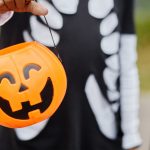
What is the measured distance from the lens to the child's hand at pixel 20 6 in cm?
119

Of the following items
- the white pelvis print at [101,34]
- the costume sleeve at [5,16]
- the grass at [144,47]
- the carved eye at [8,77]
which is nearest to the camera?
the carved eye at [8,77]

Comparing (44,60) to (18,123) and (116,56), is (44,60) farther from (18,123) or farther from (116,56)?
(116,56)

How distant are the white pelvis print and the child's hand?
0.26 metres

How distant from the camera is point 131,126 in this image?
164 centimetres

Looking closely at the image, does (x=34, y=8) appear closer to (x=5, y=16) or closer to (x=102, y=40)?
(x=5, y=16)

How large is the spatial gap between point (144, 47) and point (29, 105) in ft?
11.7

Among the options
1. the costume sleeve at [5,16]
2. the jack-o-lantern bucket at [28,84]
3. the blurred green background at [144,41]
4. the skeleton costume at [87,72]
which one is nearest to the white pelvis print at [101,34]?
the skeleton costume at [87,72]

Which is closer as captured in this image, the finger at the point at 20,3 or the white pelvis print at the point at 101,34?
the finger at the point at 20,3

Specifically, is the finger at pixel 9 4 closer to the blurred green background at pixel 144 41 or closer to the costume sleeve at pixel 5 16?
the costume sleeve at pixel 5 16

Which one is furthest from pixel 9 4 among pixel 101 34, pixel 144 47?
pixel 144 47

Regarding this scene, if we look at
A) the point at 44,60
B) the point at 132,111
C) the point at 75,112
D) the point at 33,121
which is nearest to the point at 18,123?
the point at 33,121

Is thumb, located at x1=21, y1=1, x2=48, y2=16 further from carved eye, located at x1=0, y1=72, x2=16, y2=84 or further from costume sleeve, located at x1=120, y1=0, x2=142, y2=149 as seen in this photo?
costume sleeve, located at x1=120, y1=0, x2=142, y2=149

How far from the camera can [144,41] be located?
480 cm

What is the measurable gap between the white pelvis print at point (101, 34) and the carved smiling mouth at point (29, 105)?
0.33 metres
